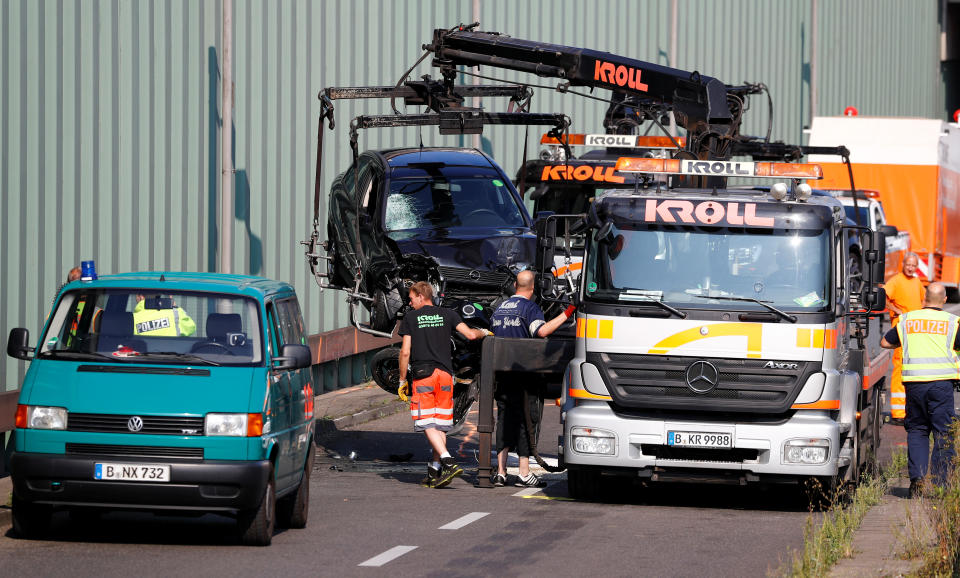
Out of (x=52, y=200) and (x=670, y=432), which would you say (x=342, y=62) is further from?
(x=670, y=432)

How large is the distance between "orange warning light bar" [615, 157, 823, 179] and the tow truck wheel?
259cm

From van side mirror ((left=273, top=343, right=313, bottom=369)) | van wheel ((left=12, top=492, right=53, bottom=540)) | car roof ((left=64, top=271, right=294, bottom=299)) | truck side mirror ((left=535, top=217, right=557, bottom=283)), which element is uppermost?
truck side mirror ((left=535, top=217, right=557, bottom=283))

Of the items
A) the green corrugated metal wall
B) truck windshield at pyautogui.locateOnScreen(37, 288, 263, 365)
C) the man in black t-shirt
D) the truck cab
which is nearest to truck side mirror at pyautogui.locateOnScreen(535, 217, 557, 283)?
the truck cab

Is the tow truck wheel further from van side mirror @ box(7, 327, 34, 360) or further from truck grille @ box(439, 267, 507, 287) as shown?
van side mirror @ box(7, 327, 34, 360)

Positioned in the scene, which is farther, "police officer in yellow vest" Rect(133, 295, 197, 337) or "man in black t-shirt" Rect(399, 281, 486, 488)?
"man in black t-shirt" Rect(399, 281, 486, 488)

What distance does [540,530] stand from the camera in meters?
11.5

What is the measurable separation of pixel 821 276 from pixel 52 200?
24.4 ft

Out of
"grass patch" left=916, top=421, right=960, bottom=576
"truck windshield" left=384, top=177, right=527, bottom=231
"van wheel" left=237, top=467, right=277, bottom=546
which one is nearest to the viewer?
"grass patch" left=916, top=421, right=960, bottom=576

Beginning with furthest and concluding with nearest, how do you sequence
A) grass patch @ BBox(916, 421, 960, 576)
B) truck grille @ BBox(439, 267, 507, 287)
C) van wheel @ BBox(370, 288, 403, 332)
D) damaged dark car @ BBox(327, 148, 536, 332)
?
van wheel @ BBox(370, 288, 403, 332) → damaged dark car @ BBox(327, 148, 536, 332) → truck grille @ BBox(439, 267, 507, 287) → grass patch @ BBox(916, 421, 960, 576)

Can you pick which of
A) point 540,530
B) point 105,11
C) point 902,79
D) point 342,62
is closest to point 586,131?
point 342,62

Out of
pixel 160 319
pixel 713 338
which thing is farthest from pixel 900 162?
pixel 160 319

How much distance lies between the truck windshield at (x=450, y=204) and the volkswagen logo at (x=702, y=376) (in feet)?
16.1

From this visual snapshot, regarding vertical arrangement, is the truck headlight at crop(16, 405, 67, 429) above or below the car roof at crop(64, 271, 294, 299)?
below

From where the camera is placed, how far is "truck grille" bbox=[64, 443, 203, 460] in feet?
33.3
